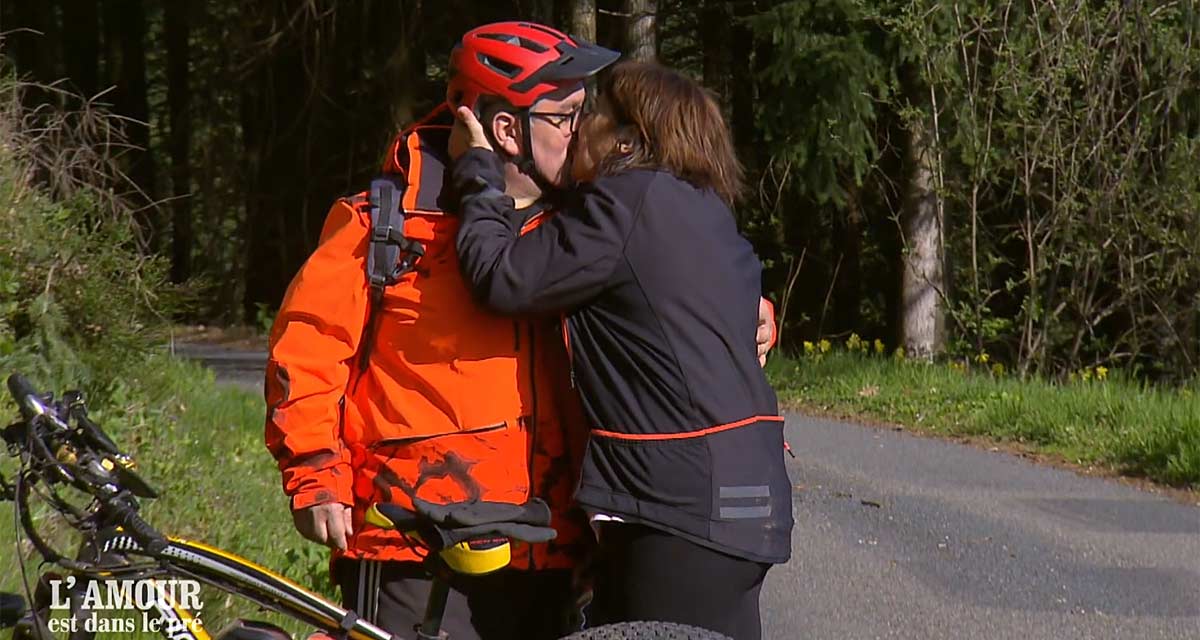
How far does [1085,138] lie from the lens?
13664 mm

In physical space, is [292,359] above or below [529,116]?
below

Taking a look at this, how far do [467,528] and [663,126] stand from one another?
823mm

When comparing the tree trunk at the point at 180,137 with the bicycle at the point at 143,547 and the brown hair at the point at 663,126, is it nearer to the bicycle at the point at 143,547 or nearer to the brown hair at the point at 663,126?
the brown hair at the point at 663,126

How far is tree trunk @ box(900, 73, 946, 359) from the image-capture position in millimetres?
15609

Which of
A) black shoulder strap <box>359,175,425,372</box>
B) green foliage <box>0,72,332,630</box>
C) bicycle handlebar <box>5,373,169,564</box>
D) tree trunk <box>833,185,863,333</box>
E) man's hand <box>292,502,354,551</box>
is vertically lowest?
tree trunk <box>833,185,863,333</box>

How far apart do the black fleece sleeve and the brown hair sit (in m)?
0.12

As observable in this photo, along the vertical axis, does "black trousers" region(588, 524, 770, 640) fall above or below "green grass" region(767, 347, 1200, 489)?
above

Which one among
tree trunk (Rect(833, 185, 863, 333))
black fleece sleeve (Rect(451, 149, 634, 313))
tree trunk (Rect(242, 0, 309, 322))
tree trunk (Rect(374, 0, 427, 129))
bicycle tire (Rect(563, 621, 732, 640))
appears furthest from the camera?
tree trunk (Rect(242, 0, 309, 322))

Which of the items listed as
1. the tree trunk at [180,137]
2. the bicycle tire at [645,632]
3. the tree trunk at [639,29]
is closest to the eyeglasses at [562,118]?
the bicycle tire at [645,632]

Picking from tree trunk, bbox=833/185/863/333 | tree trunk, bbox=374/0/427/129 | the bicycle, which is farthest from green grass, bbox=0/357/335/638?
tree trunk, bbox=833/185/863/333

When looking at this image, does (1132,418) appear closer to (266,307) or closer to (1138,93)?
(1138,93)

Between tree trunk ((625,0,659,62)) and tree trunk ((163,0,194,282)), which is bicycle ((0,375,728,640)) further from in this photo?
tree trunk ((163,0,194,282))

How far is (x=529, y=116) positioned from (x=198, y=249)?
2304cm

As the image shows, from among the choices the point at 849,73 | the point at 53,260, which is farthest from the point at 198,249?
the point at 53,260
